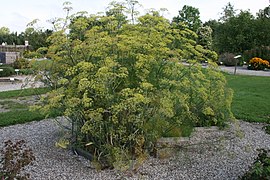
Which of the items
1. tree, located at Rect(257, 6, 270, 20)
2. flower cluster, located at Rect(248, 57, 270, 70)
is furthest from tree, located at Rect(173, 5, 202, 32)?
flower cluster, located at Rect(248, 57, 270, 70)

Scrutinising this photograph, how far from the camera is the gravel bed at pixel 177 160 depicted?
10.7 ft

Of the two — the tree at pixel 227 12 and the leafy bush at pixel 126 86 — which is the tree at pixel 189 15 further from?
the leafy bush at pixel 126 86

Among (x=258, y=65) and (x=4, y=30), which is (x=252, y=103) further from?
(x=4, y=30)

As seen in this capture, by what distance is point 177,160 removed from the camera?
3650mm

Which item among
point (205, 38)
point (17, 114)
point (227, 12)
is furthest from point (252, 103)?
point (227, 12)

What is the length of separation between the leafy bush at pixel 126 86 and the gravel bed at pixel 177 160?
21cm

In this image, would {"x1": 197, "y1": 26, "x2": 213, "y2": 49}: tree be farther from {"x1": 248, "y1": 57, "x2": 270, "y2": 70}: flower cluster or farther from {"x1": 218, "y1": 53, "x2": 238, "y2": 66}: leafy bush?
{"x1": 248, "y1": 57, "x2": 270, "y2": 70}: flower cluster

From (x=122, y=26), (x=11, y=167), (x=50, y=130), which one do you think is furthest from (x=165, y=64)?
(x=50, y=130)

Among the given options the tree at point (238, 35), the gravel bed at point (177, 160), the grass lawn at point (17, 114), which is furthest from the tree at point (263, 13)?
the gravel bed at point (177, 160)

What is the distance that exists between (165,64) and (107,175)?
1.27 meters

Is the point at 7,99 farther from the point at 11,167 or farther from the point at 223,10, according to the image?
the point at 223,10

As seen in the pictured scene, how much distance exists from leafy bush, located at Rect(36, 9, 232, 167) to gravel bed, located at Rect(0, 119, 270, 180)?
0.21m

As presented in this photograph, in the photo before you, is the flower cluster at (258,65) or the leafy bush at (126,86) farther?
the flower cluster at (258,65)

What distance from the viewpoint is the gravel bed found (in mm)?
3264
